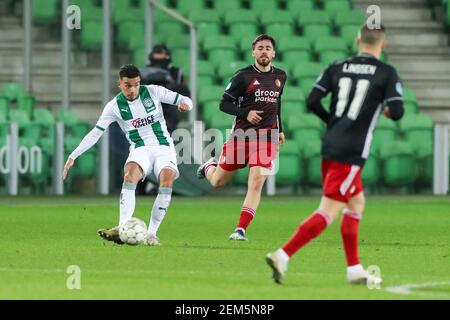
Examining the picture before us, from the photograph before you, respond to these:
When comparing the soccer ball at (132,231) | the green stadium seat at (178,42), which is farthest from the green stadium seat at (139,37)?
the soccer ball at (132,231)

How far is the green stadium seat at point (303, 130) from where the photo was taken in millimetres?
21625

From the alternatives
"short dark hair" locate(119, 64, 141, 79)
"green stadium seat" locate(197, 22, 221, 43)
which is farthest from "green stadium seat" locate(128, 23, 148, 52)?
"short dark hair" locate(119, 64, 141, 79)

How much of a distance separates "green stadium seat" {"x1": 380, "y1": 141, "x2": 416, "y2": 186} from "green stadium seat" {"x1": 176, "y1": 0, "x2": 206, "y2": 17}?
4.26 m

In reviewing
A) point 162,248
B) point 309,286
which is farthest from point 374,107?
point 162,248

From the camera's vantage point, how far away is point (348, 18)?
24.5m

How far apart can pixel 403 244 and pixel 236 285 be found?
406cm

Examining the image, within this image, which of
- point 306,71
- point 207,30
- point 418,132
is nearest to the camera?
point 418,132

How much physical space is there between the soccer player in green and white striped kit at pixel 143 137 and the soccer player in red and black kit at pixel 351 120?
3.37 meters

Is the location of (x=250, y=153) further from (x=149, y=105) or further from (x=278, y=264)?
(x=278, y=264)

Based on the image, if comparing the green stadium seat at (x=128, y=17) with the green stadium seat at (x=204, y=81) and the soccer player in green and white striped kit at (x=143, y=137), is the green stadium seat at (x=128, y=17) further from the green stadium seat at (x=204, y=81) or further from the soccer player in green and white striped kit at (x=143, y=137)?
the soccer player in green and white striped kit at (x=143, y=137)

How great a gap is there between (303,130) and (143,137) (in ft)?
29.8

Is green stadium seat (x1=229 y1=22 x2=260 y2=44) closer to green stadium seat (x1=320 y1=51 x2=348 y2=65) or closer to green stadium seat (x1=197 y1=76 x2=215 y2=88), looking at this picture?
green stadium seat (x1=320 y1=51 x2=348 y2=65)

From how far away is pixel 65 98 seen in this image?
69.9 feet

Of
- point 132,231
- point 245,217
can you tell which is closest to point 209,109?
point 245,217
